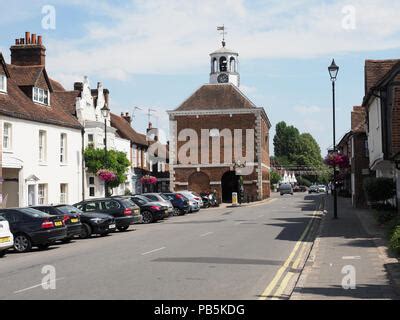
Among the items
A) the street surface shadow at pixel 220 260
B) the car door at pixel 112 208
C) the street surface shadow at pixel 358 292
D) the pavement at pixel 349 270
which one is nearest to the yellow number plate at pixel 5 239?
the street surface shadow at pixel 220 260

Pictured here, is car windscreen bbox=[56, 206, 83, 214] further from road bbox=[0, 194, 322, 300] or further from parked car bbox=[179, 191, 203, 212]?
parked car bbox=[179, 191, 203, 212]

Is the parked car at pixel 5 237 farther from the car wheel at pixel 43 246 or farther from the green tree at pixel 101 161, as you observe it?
the green tree at pixel 101 161

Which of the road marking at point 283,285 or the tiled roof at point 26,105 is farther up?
the tiled roof at point 26,105

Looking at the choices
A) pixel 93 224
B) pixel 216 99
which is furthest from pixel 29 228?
pixel 216 99

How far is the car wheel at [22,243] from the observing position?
63.7ft

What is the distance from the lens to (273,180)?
12125 cm

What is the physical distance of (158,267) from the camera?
1395 cm

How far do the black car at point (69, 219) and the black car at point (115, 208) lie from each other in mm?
4077

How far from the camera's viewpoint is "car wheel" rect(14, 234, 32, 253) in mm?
19422

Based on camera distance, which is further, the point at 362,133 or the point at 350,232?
the point at 362,133
